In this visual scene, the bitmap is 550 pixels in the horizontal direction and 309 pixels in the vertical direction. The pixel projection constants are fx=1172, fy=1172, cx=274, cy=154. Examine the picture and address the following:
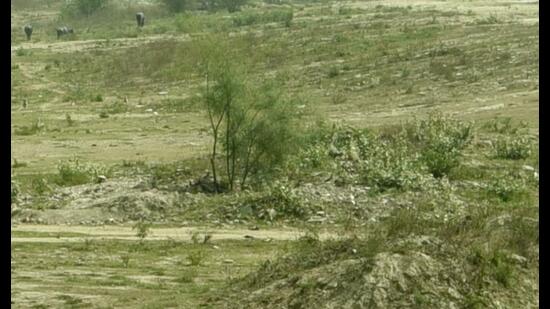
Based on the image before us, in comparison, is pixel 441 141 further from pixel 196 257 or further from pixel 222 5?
pixel 222 5

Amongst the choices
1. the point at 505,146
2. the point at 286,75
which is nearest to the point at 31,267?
the point at 505,146

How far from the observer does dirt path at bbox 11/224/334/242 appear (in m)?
19.7

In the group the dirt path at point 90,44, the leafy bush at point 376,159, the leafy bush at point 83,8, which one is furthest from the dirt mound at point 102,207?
the leafy bush at point 83,8

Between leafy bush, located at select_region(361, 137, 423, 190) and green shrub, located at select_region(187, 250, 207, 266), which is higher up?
green shrub, located at select_region(187, 250, 207, 266)

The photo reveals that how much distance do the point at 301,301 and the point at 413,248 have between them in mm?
1340

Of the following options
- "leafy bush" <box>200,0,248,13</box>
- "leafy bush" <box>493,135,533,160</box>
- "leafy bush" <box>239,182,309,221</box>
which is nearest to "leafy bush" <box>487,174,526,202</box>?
"leafy bush" <box>493,135,533,160</box>

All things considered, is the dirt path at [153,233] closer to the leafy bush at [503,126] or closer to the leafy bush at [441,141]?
the leafy bush at [441,141]

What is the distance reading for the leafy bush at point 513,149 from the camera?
25906mm

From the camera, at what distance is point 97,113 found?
38250 millimetres

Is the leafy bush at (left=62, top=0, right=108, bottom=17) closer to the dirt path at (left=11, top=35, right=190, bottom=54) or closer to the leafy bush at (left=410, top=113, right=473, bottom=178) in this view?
the dirt path at (left=11, top=35, right=190, bottom=54)

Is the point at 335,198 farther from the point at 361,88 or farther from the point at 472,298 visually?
the point at 361,88

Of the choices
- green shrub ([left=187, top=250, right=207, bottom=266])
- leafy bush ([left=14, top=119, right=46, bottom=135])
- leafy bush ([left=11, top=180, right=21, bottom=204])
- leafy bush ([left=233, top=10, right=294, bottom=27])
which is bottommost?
leafy bush ([left=233, top=10, right=294, bottom=27])

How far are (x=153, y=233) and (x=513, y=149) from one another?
375 inches

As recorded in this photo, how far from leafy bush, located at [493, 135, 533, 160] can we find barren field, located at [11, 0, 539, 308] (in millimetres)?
53
